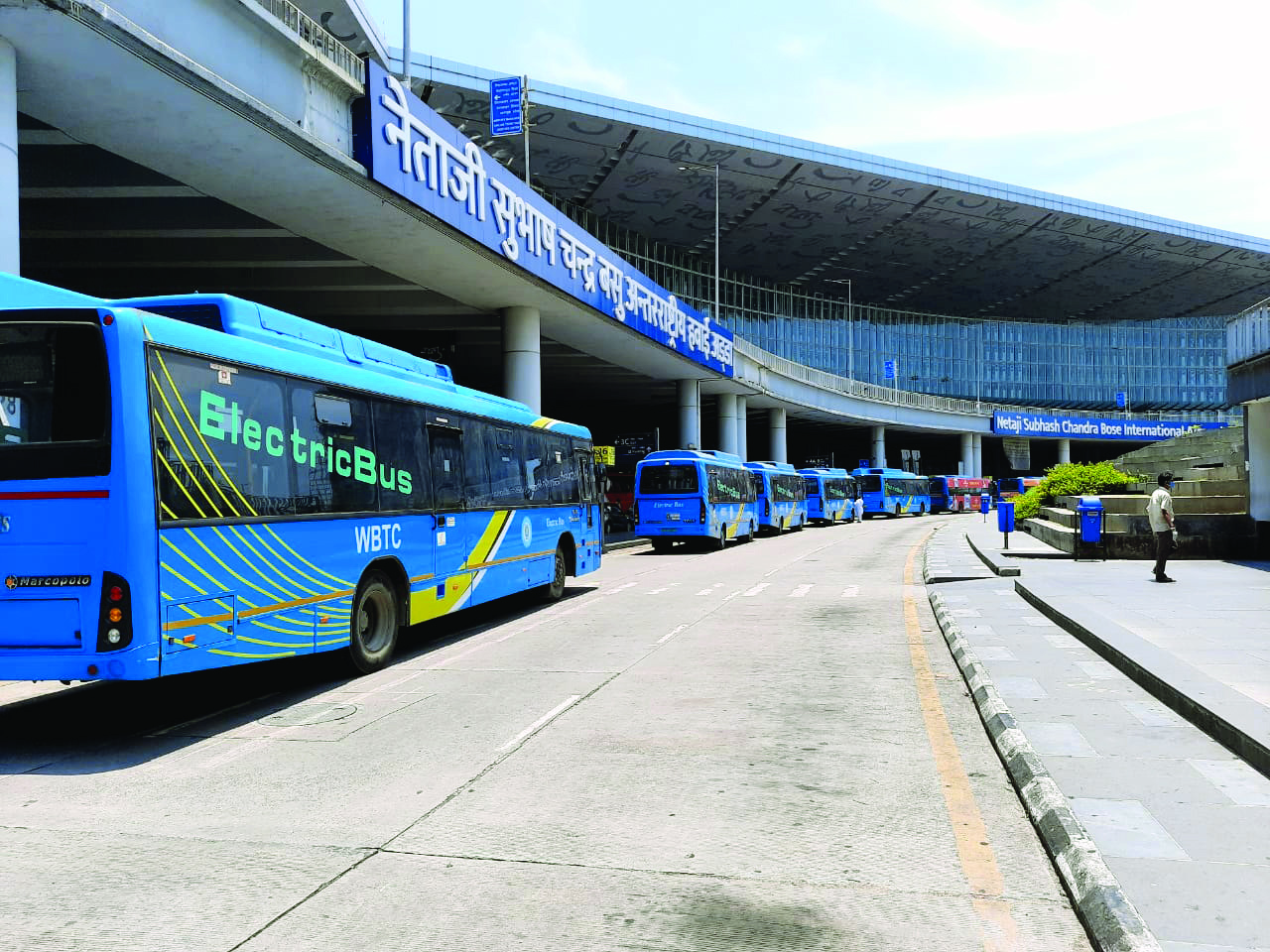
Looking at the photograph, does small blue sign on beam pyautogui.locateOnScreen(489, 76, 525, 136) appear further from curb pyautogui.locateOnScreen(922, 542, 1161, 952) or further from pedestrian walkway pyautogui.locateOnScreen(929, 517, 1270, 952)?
curb pyautogui.locateOnScreen(922, 542, 1161, 952)

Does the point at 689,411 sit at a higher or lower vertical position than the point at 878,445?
higher

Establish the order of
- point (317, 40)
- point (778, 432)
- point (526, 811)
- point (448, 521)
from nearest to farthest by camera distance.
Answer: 1. point (526, 811)
2. point (448, 521)
3. point (317, 40)
4. point (778, 432)

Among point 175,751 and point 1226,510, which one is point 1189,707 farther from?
point 1226,510

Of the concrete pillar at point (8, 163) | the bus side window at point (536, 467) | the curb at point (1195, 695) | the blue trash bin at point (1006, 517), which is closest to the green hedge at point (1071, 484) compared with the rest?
the blue trash bin at point (1006, 517)

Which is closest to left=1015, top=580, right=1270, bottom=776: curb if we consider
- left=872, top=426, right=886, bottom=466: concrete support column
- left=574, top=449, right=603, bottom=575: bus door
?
left=574, top=449, right=603, bottom=575: bus door

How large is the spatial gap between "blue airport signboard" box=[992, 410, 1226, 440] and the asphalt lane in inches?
3150

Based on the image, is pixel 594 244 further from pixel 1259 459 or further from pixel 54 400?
pixel 54 400

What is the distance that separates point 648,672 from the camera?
399 inches

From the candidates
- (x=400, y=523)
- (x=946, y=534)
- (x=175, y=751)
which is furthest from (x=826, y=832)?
(x=946, y=534)

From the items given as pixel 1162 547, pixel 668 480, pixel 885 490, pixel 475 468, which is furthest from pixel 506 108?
pixel 885 490

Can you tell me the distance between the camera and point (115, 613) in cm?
710

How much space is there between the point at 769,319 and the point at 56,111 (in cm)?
7162

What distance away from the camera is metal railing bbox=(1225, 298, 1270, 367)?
1972 centimetres

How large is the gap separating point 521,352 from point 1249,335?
17.2 metres
